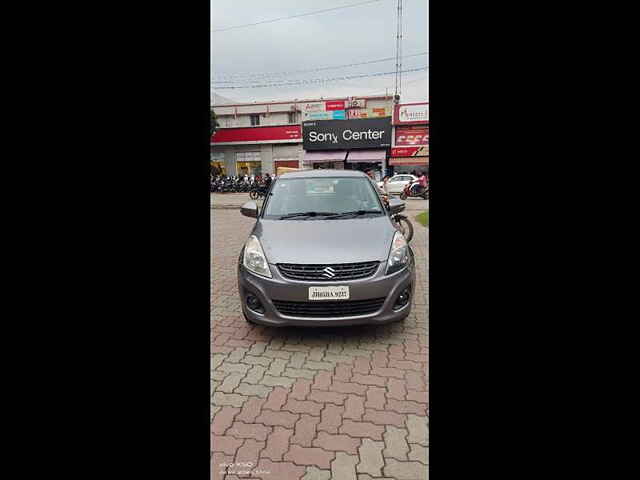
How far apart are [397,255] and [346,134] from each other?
25.6m

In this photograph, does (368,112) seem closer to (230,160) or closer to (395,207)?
(230,160)

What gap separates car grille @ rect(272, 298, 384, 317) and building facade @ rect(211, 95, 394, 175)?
25.1 m

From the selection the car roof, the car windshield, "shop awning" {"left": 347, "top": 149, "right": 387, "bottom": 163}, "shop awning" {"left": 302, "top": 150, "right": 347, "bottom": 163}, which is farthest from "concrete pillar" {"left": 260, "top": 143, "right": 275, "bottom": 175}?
the car windshield

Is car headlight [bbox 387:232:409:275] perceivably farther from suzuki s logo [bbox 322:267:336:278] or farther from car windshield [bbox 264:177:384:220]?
car windshield [bbox 264:177:384:220]

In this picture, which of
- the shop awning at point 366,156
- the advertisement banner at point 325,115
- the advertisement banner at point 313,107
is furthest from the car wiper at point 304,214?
the advertisement banner at point 313,107

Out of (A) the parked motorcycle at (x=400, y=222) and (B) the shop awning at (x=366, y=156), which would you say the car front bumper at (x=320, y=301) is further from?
(B) the shop awning at (x=366, y=156)

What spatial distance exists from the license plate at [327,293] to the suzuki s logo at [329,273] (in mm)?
108

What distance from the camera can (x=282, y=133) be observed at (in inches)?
1204

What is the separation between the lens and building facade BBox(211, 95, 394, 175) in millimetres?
28500
